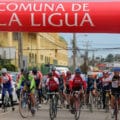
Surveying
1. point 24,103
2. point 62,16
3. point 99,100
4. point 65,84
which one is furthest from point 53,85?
point 62,16

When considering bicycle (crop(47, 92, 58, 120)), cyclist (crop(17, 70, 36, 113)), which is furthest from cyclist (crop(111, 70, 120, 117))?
cyclist (crop(17, 70, 36, 113))

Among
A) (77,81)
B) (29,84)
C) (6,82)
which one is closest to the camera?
(29,84)

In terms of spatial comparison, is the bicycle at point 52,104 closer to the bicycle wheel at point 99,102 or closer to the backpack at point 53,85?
the backpack at point 53,85

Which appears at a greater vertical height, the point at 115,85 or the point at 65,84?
the point at 115,85

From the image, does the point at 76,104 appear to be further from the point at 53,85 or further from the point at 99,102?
the point at 99,102

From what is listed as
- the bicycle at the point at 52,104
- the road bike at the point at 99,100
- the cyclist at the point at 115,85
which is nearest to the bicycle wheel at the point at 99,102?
the road bike at the point at 99,100

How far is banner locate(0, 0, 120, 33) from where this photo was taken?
12.0 m

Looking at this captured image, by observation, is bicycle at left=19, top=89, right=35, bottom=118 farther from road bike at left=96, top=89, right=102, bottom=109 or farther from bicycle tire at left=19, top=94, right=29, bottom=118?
road bike at left=96, top=89, right=102, bottom=109

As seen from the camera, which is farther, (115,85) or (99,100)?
(99,100)

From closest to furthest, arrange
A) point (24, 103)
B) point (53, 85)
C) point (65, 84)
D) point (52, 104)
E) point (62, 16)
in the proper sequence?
point (62, 16)
point (52, 104)
point (53, 85)
point (24, 103)
point (65, 84)

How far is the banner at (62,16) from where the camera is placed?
1202cm

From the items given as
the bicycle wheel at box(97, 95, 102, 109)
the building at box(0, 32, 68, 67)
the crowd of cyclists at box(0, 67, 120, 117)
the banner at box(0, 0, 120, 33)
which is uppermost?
the building at box(0, 32, 68, 67)

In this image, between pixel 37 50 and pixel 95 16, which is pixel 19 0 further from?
pixel 37 50

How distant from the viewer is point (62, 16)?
12062mm
